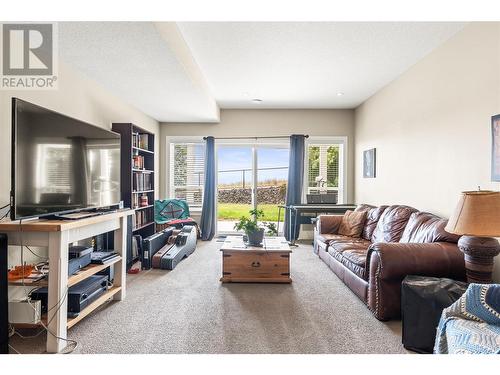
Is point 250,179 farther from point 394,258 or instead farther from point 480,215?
point 480,215

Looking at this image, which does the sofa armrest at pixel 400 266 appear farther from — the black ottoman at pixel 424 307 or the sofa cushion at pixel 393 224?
the sofa cushion at pixel 393 224

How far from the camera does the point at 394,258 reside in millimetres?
2209

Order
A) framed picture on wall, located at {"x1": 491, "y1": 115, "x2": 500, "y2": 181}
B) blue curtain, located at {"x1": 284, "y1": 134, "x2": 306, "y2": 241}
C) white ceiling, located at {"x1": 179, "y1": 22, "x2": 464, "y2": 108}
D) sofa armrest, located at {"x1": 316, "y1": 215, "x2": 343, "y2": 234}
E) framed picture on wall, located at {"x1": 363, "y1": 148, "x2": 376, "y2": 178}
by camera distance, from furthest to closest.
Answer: blue curtain, located at {"x1": 284, "y1": 134, "x2": 306, "y2": 241}
framed picture on wall, located at {"x1": 363, "y1": 148, "x2": 376, "y2": 178}
sofa armrest, located at {"x1": 316, "y1": 215, "x2": 343, "y2": 234}
white ceiling, located at {"x1": 179, "y1": 22, "x2": 464, "y2": 108}
framed picture on wall, located at {"x1": 491, "y1": 115, "x2": 500, "y2": 181}

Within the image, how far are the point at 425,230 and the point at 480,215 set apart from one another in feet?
3.01

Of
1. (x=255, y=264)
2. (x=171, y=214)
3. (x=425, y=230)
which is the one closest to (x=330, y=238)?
(x=255, y=264)

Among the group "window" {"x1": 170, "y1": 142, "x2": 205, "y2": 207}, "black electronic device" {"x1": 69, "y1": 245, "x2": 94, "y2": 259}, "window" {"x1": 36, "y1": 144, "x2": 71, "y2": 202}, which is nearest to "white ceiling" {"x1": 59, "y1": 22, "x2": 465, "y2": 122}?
"window" {"x1": 36, "y1": 144, "x2": 71, "y2": 202}

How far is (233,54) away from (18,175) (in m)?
2.39

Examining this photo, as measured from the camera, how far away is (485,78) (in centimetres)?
237

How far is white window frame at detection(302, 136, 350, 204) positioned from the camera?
5.74m

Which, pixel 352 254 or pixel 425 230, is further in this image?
pixel 352 254

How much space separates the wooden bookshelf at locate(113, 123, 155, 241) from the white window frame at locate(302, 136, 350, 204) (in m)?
2.96

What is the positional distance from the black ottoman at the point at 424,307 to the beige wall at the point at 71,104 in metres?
2.95

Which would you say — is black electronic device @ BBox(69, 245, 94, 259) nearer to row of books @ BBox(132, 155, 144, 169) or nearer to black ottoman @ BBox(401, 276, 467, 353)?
row of books @ BBox(132, 155, 144, 169)
